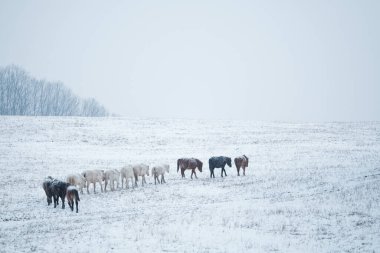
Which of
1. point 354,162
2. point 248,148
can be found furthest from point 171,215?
point 248,148

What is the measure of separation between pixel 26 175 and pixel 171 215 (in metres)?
16.6

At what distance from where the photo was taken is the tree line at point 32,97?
85.8 meters

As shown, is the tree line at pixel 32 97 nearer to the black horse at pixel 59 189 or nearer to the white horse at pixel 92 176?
the white horse at pixel 92 176

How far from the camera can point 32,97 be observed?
310ft

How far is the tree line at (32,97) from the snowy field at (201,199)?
43.9 metres

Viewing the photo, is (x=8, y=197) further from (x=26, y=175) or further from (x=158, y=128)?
(x=158, y=128)

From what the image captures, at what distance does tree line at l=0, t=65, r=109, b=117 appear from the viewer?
8575cm

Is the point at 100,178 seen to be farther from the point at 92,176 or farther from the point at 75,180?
the point at 75,180

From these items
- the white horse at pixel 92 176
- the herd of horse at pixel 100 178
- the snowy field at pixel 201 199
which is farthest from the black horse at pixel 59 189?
the white horse at pixel 92 176

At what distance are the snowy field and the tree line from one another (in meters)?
43.9

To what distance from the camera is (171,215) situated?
16938 millimetres

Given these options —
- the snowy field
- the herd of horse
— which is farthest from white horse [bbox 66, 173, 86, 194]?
the snowy field

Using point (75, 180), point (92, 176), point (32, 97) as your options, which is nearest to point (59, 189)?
point (75, 180)

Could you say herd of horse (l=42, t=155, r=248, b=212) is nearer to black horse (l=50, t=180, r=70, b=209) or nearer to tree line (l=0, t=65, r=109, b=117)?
black horse (l=50, t=180, r=70, b=209)
